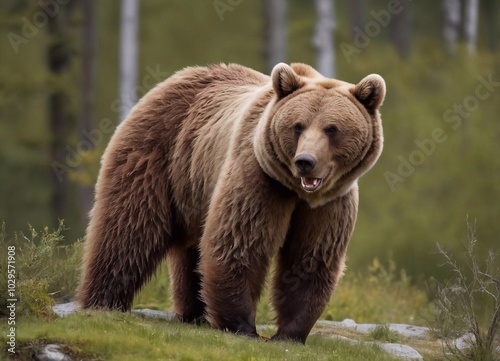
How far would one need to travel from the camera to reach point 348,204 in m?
7.07

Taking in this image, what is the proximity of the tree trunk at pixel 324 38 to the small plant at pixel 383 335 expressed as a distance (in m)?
10.2

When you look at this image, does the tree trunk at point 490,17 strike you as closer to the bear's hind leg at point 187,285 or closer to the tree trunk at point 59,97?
the tree trunk at point 59,97

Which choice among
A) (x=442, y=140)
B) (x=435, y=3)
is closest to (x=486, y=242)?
(x=442, y=140)

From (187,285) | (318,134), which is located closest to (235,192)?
(318,134)

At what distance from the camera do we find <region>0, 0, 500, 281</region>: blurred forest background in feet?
52.1

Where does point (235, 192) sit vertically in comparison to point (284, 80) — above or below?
below

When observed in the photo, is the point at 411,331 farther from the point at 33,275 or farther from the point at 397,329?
the point at 33,275

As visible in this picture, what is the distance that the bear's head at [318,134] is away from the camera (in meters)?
6.58

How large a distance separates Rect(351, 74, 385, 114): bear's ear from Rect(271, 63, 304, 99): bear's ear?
0.40 meters

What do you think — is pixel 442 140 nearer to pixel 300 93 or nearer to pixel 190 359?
pixel 300 93

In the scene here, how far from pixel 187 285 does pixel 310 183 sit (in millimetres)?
2167

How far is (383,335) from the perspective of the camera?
27.4ft

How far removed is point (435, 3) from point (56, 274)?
2802cm

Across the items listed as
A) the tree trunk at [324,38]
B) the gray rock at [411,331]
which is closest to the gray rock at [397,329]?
the gray rock at [411,331]
